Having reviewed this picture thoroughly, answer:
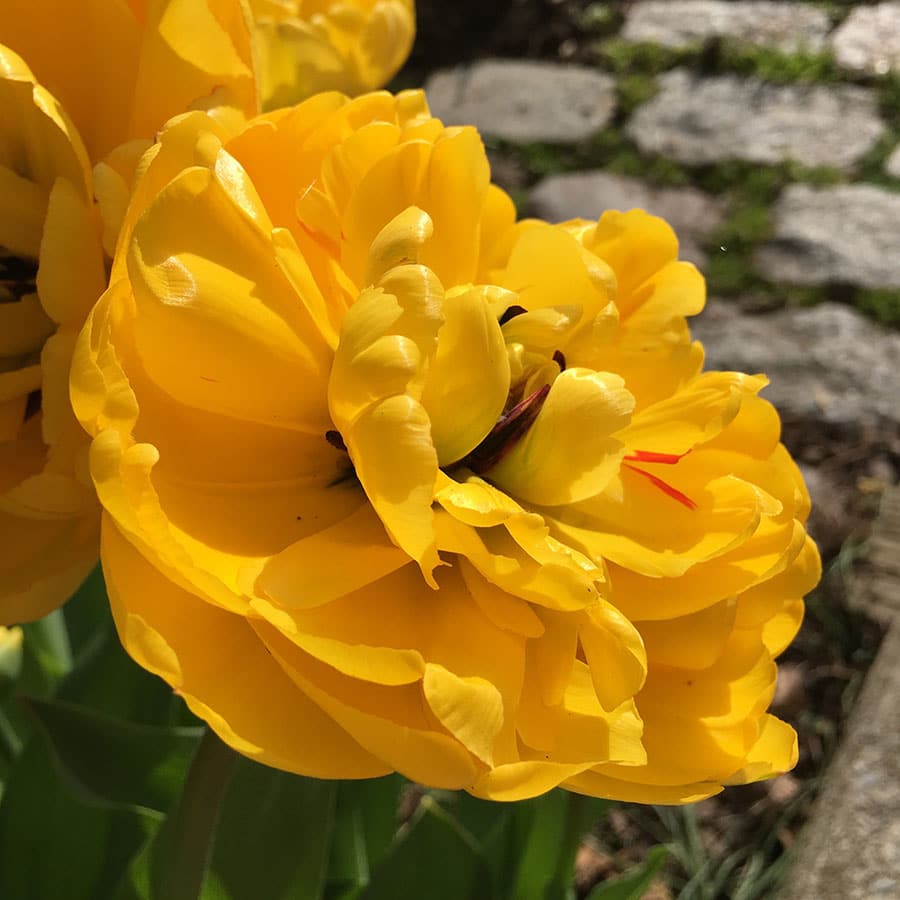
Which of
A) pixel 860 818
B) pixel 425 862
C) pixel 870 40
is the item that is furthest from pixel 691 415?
pixel 870 40

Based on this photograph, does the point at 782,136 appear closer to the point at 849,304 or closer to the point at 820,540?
the point at 849,304

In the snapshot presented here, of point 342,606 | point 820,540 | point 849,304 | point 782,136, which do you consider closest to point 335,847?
point 342,606

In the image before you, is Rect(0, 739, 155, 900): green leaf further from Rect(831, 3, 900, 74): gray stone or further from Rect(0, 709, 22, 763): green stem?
Rect(831, 3, 900, 74): gray stone

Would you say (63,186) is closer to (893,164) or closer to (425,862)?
(425,862)

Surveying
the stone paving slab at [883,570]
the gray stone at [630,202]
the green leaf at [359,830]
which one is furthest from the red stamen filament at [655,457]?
the gray stone at [630,202]

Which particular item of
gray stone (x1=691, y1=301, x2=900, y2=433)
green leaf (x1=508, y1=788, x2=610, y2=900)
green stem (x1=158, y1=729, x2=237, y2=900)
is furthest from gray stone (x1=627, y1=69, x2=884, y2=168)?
green stem (x1=158, y1=729, x2=237, y2=900)
